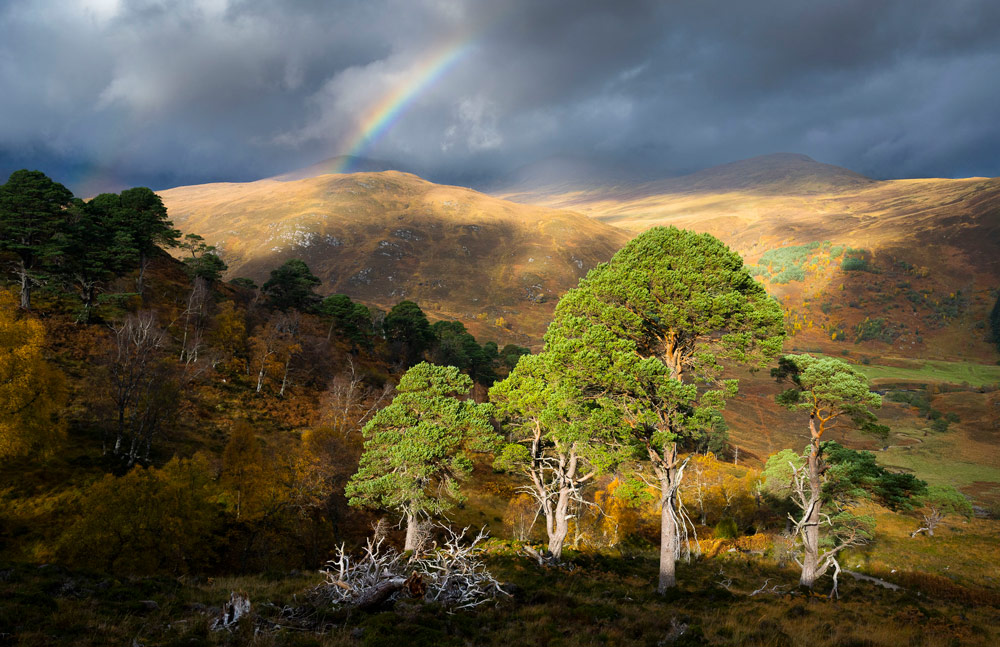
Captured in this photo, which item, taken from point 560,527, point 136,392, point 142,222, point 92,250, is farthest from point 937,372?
point 92,250

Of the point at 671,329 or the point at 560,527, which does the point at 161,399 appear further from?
the point at 671,329

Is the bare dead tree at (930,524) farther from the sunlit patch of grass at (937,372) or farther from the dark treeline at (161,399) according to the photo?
the sunlit patch of grass at (937,372)

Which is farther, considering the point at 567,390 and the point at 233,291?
the point at 233,291

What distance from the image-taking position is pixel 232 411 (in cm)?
4431

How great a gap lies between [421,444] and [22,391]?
1987cm

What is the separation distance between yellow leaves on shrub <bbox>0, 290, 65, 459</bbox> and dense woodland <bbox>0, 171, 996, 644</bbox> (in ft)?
0.33

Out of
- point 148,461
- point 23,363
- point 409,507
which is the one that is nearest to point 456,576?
point 409,507

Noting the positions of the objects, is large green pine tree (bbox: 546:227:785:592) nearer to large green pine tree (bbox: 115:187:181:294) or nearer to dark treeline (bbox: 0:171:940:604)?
dark treeline (bbox: 0:171:940:604)

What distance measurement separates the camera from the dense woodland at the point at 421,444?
17.0m

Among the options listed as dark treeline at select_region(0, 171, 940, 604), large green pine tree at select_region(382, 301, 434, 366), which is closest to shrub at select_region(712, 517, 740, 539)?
dark treeline at select_region(0, 171, 940, 604)

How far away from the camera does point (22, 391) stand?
20.7m

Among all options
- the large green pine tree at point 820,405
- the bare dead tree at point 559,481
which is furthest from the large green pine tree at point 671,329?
the bare dead tree at point 559,481

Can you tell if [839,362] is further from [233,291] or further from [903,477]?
[233,291]

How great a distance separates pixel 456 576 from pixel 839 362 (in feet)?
61.9
